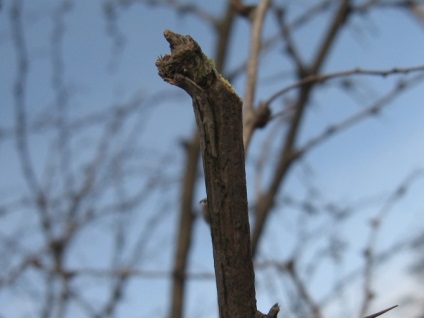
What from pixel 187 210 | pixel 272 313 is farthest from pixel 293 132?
pixel 272 313

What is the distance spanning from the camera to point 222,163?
1.25 ft

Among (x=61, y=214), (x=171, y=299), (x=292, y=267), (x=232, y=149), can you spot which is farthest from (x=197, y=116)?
(x=61, y=214)

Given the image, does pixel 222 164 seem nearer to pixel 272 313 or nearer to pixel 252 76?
pixel 272 313

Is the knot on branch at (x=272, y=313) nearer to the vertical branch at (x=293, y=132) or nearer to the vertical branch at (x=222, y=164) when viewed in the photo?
the vertical branch at (x=222, y=164)

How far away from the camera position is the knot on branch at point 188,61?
0.37 meters

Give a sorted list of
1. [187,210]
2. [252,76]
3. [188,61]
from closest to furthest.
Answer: [188,61] → [252,76] → [187,210]

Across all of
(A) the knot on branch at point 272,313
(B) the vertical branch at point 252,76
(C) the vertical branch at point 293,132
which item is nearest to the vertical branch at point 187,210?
(C) the vertical branch at point 293,132

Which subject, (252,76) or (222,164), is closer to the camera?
(222,164)

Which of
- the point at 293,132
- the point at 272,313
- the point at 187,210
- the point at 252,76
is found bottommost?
the point at 272,313

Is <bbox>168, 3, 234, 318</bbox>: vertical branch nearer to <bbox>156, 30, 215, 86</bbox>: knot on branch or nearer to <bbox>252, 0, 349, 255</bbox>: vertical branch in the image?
<bbox>252, 0, 349, 255</bbox>: vertical branch

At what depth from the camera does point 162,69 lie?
0.38m

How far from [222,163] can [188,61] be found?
67 millimetres

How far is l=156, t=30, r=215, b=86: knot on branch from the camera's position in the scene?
37 cm

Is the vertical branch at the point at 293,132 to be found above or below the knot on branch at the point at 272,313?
above
